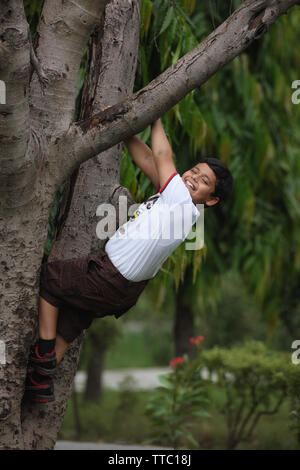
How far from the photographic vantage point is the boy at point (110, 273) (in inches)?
114

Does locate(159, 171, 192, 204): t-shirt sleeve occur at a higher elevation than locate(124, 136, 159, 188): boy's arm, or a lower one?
lower

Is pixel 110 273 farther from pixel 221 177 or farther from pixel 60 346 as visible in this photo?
pixel 221 177

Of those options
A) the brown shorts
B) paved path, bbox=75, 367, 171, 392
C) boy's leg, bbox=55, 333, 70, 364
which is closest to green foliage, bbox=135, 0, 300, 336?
the brown shorts

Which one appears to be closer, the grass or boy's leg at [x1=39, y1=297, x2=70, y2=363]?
boy's leg at [x1=39, y1=297, x2=70, y2=363]

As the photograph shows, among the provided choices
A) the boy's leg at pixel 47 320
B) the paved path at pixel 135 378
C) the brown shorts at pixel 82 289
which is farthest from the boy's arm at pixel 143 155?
the paved path at pixel 135 378

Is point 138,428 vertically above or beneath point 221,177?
beneath


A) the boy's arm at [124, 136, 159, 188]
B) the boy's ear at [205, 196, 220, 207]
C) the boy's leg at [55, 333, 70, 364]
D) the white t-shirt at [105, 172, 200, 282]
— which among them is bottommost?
the boy's leg at [55, 333, 70, 364]

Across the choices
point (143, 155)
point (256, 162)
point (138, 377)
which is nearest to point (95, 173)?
point (143, 155)

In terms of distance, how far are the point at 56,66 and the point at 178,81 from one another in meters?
0.59

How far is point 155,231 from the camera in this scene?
9.55 feet

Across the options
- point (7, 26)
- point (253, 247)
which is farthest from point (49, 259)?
point (253, 247)

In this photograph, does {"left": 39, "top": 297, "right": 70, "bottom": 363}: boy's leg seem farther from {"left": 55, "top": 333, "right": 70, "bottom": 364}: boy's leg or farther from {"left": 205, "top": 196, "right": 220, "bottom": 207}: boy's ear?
{"left": 205, "top": 196, "right": 220, "bottom": 207}: boy's ear

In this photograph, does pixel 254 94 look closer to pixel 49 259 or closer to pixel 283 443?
pixel 283 443

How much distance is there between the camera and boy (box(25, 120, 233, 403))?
Result: 9.48ft
